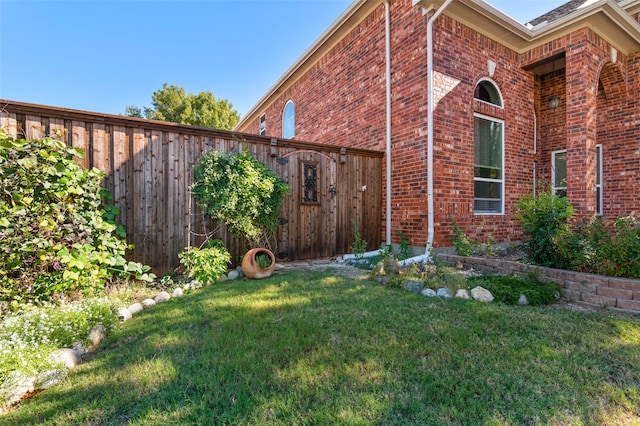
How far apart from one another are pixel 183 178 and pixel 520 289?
4664 mm

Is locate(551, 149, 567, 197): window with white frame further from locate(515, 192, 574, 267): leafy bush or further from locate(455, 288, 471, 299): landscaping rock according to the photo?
locate(455, 288, 471, 299): landscaping rock

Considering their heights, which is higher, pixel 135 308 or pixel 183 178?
pixel 183 178

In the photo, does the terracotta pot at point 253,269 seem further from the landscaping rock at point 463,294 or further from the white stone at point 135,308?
the landscaping rock at point 463,294

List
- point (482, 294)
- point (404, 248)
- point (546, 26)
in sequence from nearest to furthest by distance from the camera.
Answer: point (482, 294), point (404, 248), point (546, 26)

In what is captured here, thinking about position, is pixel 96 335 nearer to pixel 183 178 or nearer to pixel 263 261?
pixel 263 261

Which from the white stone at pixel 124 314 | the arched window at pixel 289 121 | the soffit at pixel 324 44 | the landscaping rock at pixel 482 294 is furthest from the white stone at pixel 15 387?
the arched window at pixel 289 121

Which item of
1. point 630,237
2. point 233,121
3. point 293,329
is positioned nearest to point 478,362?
point 293,329

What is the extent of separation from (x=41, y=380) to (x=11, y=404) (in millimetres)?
166

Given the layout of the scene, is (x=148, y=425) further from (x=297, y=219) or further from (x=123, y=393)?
(x=297, y=219)

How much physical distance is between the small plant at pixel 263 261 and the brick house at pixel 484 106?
286 cm

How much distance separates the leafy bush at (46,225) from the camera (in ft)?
9.02

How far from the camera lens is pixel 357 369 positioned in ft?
5.98

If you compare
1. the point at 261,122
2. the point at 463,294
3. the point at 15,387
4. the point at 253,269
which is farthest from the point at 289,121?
the point at 15,387

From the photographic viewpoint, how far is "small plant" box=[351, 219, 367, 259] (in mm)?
5508
